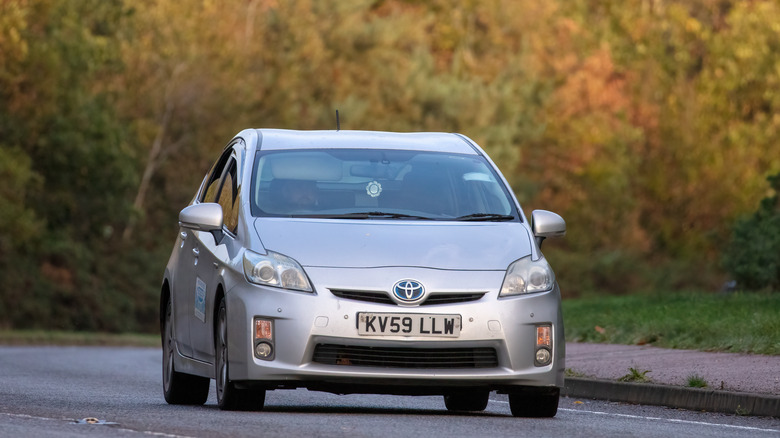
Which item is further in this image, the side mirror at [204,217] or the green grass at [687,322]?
the green grass at [687,322]

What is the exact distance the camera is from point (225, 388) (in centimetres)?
1118

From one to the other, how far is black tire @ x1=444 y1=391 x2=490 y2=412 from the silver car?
124 cm

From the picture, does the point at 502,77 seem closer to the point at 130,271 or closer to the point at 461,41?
the point at 461,41

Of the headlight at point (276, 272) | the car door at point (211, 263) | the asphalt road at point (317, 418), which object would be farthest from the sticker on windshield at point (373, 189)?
the asphalt road at point (317, 418)

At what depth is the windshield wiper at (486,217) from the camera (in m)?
11.6

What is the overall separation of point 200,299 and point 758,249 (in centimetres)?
1850

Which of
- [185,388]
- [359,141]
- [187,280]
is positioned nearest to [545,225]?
[359,141]

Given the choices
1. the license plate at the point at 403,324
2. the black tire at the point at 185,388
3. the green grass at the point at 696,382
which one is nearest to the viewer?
the license plate at the point at 403,324

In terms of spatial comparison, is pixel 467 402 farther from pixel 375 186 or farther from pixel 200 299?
pixel 200 299

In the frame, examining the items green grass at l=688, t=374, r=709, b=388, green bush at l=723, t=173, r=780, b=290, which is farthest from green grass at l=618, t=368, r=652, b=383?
green bush at l=723, t=173, r=780, b=290

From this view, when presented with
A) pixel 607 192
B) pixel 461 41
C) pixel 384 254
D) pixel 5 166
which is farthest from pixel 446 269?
pixel 461 41

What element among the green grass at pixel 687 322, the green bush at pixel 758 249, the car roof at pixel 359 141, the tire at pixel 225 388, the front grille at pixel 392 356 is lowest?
the green bush at pixel 758 249

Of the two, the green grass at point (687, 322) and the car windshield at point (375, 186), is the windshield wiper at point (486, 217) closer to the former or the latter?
the car windshield at point (375, 186)

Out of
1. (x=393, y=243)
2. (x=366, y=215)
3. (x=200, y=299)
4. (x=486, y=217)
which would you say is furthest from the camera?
(x=200, y=299)
